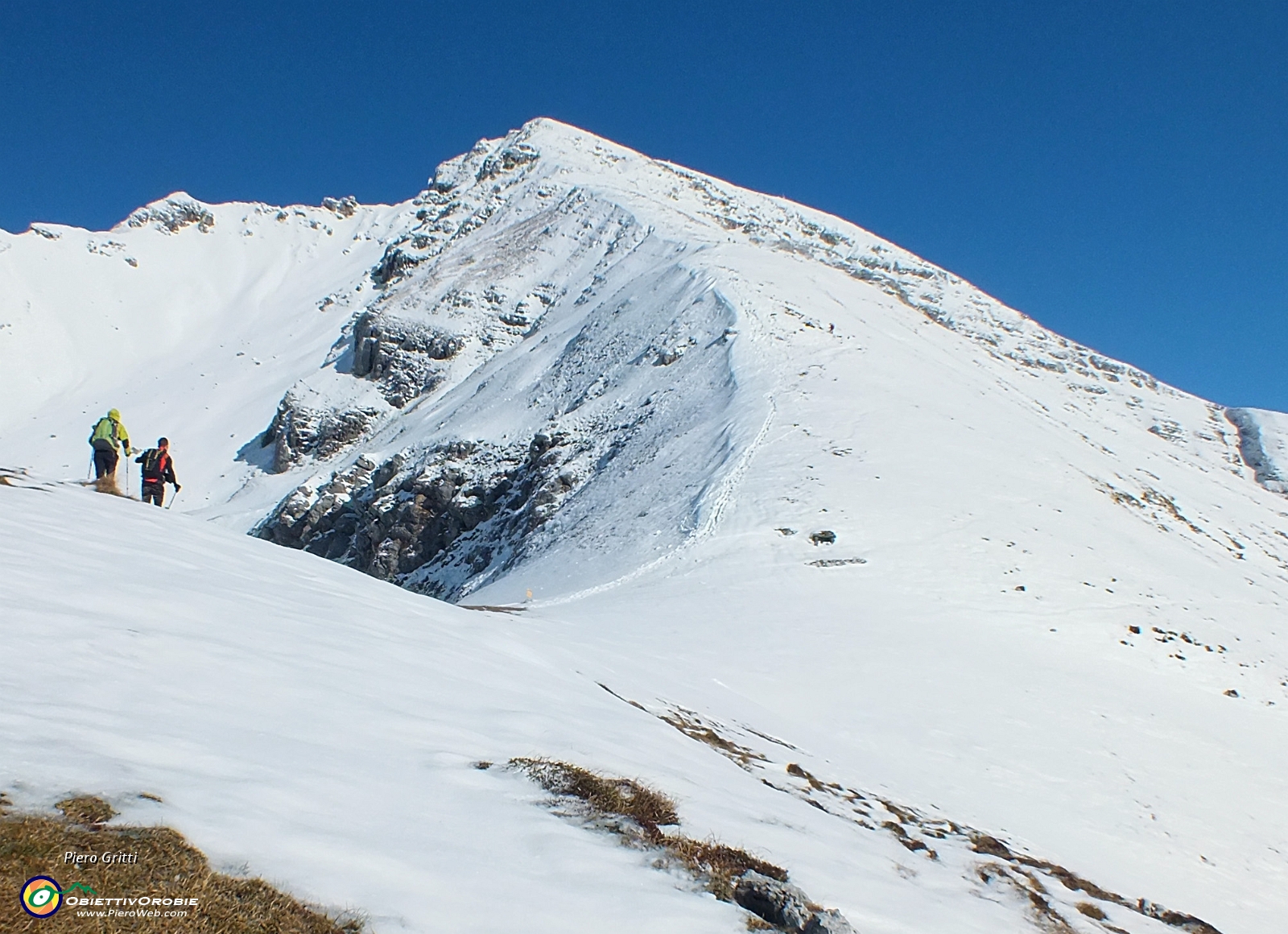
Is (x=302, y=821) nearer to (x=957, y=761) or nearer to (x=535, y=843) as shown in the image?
(x=535, y=843)

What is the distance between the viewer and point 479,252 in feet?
225

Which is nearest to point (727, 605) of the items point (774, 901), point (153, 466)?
point (153, 466)

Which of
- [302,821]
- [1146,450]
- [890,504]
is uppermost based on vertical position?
[1146,450]

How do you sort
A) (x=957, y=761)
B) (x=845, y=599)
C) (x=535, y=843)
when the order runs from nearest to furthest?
(x=535, y=843)
(x=957, y=761)
(x=845, y=599)

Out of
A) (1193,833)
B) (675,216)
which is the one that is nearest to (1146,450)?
(1193,833)

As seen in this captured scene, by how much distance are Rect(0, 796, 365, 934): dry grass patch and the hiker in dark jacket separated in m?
13.4

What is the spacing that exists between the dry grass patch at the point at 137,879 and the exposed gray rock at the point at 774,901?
2170mm

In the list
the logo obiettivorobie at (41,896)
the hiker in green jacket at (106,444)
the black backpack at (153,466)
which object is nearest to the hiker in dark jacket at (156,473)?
the black backpack at (153,466)

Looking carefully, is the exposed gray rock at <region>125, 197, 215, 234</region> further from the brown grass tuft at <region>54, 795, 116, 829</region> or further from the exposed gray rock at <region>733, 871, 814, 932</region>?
the exposed gray rock at <region>733, 871, 814, 932</region>

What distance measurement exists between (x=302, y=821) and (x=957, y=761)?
Answer: 32.3 ft

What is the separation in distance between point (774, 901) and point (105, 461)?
50.8 ft

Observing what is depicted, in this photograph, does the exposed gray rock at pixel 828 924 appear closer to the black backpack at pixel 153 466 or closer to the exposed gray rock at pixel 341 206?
the black backpack at pixel 153 466

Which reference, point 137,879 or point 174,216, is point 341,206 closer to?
point 174,216

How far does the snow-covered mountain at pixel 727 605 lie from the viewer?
4.80m
